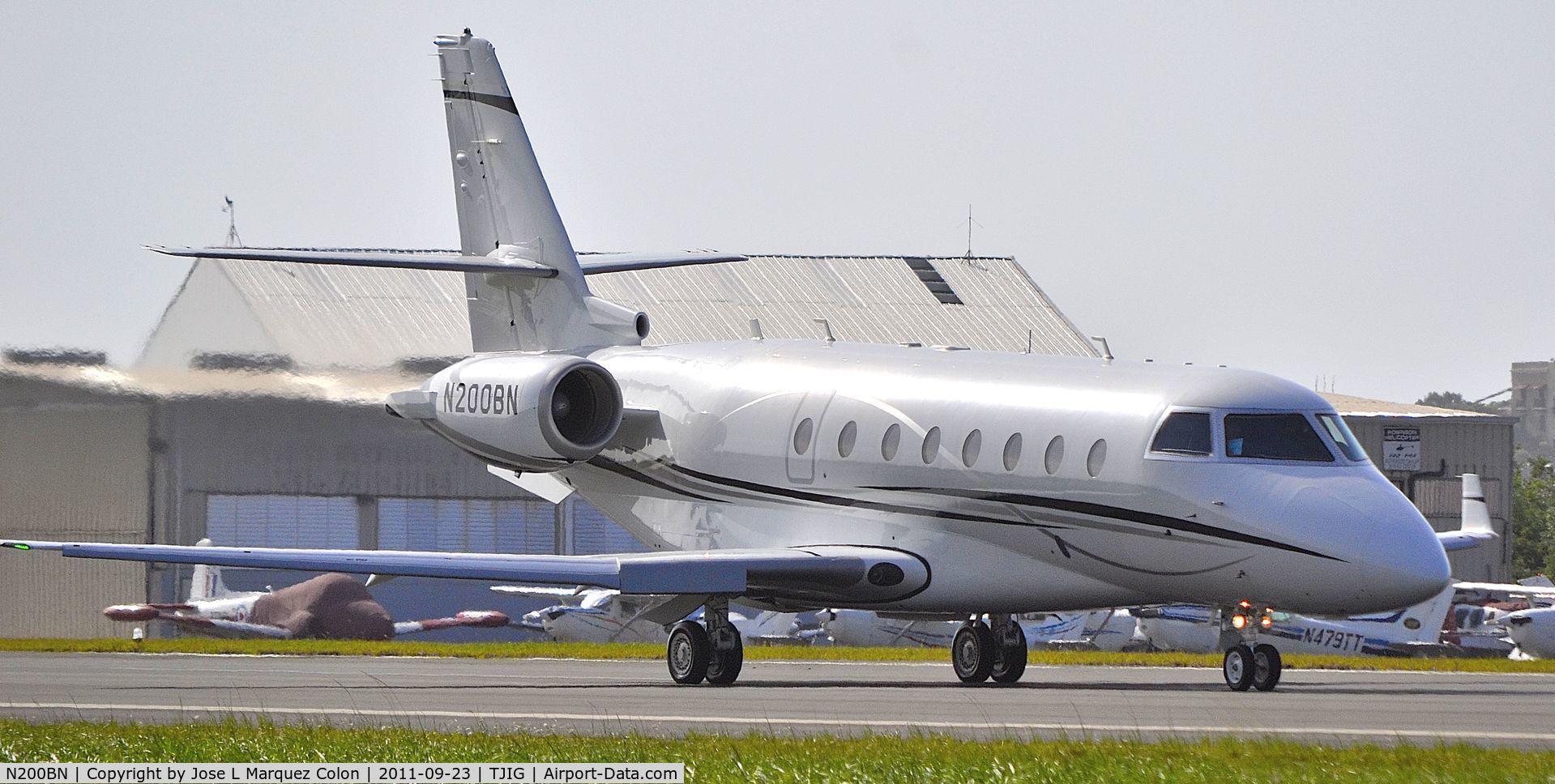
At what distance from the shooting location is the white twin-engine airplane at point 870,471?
65.7ft

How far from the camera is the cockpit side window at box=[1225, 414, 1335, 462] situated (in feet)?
66.6

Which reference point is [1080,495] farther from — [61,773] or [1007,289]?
[1007,289]

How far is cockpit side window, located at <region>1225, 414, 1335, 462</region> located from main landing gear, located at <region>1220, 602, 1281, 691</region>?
4.80 feet

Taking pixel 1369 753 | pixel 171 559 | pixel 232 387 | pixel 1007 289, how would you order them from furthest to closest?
pixel 1007 289 → pixel 232 387 → pixel 171 559 → pixel 1369 753

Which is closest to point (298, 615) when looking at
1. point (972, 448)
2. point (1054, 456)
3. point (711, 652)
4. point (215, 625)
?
point (215, 625)

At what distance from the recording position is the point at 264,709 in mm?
17891

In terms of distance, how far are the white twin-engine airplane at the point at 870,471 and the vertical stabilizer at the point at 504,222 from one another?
40mm

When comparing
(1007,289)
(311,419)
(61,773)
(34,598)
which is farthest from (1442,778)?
(1007,289)

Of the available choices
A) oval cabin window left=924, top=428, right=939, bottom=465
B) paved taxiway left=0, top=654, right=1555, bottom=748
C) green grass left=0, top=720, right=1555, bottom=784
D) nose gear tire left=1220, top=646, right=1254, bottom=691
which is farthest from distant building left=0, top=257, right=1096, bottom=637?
green grass left=0, top=720, right=1555, bottom=784

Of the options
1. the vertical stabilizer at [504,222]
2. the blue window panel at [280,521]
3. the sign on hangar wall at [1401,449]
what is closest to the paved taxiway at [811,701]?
the vertical stabilizer at [504,222]

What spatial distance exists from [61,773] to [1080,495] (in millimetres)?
11558

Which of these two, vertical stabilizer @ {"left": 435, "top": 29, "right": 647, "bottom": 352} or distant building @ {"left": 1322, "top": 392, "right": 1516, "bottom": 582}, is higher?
vertical stabilizer @ {"left": 435, "top": 29, "right": 647, "bottom": 352}

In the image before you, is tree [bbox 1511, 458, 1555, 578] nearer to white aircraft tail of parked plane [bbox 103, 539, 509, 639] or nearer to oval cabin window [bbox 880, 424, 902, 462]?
white aircraft tail of parked plane [bbox 103, 539, 509, 639]

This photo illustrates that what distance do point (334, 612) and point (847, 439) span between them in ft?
75.0
